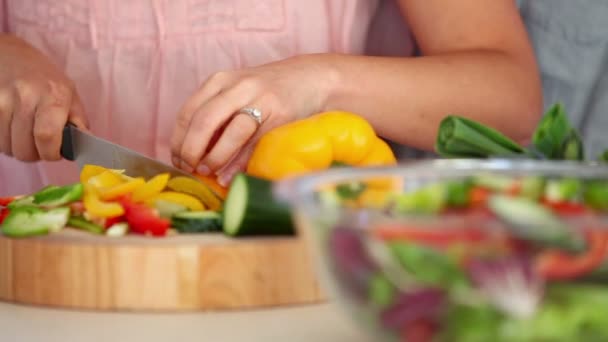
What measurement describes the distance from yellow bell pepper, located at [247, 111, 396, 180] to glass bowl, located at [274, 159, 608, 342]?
53cm

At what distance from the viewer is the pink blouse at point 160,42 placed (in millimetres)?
1657

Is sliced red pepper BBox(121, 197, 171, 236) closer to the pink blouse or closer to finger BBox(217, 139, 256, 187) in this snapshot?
finger BBox(217, 139, 256, 187)

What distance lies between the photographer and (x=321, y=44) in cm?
168

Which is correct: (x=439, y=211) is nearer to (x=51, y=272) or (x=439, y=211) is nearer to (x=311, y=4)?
(x=51, y=272)

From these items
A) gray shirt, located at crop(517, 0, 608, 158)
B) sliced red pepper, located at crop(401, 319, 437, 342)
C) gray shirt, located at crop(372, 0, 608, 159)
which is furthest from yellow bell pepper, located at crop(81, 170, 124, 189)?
gray shirt, located at crop(517, 0, 608, 158)

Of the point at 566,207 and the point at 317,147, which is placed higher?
the point at 566,207

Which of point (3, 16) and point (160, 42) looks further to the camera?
point (3, 16)

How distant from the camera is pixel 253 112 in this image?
1.23 m

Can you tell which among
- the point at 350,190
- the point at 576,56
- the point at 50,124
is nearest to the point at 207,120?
the point at 50,124

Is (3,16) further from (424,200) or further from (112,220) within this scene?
(424,200)

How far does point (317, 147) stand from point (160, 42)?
66 cm

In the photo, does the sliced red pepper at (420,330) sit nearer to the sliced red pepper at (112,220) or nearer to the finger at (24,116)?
the sliced red pepper at (112,220)

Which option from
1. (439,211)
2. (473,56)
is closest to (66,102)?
(473,56)

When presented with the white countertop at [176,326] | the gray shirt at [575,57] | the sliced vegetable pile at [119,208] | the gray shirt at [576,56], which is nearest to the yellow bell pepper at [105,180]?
the sliced vegetable pile at [119,208]
